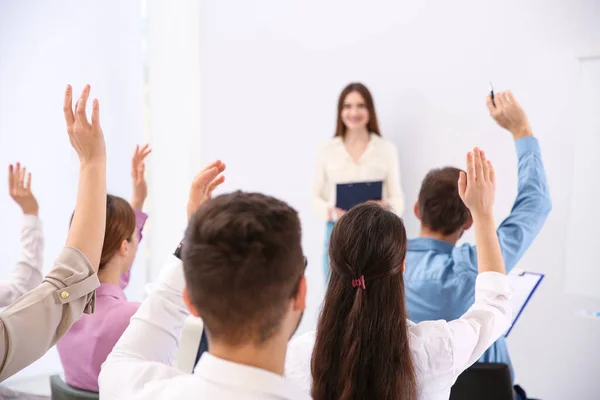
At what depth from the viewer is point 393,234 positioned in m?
1.24

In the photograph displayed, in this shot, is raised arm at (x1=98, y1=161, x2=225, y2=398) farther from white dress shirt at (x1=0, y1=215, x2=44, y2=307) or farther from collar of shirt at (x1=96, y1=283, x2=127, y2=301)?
white dress shirt at (x1=0, y1=215, x2=44, y2=307)

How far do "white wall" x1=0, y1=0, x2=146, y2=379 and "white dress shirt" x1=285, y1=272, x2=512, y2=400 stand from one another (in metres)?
2.91

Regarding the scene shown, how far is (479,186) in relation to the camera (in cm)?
139

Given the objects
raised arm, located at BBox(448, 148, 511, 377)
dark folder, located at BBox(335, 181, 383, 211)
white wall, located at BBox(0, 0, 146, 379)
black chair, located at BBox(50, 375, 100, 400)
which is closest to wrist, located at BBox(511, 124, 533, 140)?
raised arm, located at BBox(448, 148, 511, 377)

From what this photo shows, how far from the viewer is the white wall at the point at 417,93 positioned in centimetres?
315

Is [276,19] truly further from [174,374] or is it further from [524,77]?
[174,374]

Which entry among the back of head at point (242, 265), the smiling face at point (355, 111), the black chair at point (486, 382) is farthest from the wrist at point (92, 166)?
the smiling face at point (355, 111)

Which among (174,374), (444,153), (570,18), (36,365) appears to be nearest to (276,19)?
(444,153)

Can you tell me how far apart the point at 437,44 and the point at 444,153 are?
2.06ft

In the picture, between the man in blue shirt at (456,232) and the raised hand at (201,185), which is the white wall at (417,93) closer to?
the man in blue shirt at (456,232)

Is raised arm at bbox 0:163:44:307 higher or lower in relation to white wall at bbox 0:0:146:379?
lower

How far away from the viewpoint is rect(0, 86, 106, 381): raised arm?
948mm

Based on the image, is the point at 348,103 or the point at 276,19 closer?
the point at 348,103

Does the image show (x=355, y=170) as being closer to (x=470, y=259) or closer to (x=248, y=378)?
(x=470, y=259)
